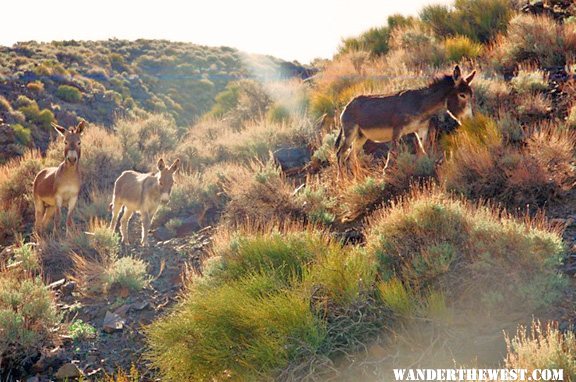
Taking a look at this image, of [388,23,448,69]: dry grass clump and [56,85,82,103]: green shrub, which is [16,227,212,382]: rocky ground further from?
[56,85,82,103]: green shrub

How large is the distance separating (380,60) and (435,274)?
15.5 m

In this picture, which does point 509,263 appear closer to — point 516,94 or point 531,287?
point 531,287

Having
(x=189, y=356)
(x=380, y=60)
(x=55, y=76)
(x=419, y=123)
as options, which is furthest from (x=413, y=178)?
(x=55, y=76)

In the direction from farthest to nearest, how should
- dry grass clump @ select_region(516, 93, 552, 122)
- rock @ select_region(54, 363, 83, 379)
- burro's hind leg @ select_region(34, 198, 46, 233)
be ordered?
burro's hind leg @ select_region(34, 198, 46, 233)
dry grass clump @ select_region(516, 93, 552, 122)
rock @ select_region(54, 363, 83, 379)

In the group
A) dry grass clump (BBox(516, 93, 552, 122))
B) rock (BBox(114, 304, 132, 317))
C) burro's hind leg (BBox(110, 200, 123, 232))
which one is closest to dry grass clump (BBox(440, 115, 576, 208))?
dry grass clump (BBox(516, 93, 552, 122))

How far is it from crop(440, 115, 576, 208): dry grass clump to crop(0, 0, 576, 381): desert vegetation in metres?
0.04

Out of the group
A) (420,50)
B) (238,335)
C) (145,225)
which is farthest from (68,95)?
(238,335)

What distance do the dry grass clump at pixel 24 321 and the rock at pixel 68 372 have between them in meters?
0.59

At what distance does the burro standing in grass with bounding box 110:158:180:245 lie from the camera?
13.8 metres

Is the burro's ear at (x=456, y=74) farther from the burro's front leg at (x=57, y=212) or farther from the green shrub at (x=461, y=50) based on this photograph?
the burro's front leg at (x=57, y=212)

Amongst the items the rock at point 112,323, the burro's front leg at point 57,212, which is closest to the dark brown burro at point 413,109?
the rock at point 112,323

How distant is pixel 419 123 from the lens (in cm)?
1347

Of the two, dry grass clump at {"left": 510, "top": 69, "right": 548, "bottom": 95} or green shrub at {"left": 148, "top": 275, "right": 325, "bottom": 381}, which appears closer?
green shrub at {"left": 148, "top": 275, "right": 325, "bottom": 381}

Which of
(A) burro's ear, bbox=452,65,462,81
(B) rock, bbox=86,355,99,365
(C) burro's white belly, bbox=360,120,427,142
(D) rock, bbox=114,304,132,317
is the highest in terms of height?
(A) burro's ear, bbox=452,65,462,81
